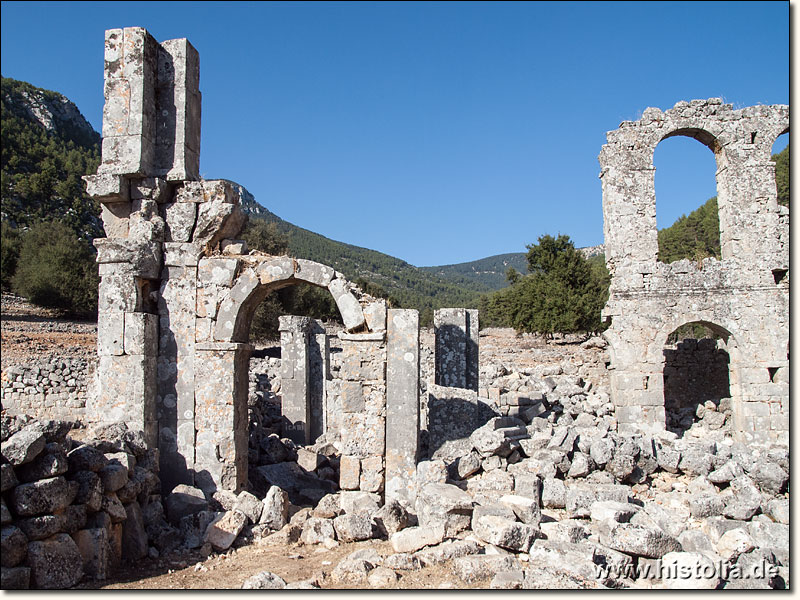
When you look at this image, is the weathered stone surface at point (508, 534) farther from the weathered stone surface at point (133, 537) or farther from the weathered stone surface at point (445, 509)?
the weathered stone surface at point (133, 537)

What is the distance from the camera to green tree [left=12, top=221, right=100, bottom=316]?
99.2 feet

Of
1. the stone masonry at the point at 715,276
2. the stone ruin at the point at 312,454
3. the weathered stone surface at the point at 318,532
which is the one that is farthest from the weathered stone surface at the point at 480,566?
the stone masonry at the point at 715,276

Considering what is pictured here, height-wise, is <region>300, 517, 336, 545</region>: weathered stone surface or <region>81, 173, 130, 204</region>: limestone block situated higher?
<region>81, 173, 130, 204</region>: limestone block

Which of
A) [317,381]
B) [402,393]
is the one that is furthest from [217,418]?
[317,381]

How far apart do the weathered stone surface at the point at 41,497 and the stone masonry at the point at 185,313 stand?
112 inches

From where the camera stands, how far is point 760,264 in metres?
13.8

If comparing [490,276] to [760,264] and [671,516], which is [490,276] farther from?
[671,516]

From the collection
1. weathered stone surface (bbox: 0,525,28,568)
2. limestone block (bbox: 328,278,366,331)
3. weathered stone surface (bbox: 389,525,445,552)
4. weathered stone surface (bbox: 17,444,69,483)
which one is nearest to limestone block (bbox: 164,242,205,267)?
limestone block (bbox: 328,278,366,331)

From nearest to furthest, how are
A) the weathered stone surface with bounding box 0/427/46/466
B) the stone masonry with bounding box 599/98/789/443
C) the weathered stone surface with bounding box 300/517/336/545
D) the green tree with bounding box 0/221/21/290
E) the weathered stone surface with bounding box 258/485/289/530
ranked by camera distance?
the weathered stone surface with bounding box 0/427/46/466
the weathered stone surface with bounding box 300/517/336/545
the weathered stone surface with bounding box 258/485/289/530
the stone masonry with bounding box 599/98/789/443
the green tree with bounding box 0/221/21/290

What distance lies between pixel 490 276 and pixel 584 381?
102 m

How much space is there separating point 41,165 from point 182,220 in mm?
43106

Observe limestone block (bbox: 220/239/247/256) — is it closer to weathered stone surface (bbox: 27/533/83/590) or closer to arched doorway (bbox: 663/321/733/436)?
weathered stone surface (bbox: 27/533/83/590)

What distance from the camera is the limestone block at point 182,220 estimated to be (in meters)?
8.81

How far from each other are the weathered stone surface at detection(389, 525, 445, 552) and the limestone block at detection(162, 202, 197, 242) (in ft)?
16.8
